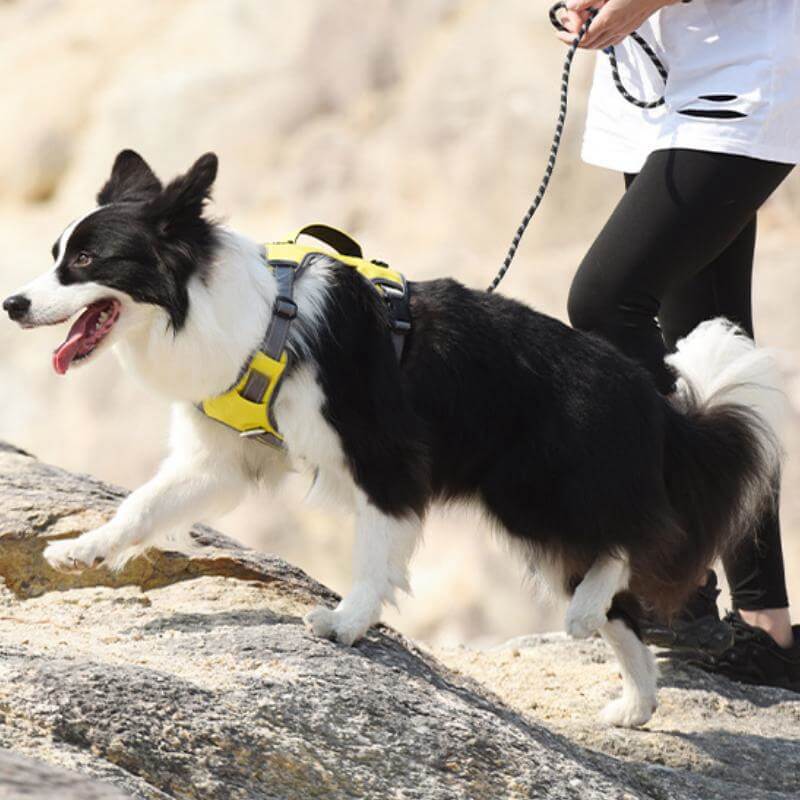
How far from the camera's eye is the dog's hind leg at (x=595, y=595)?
11.5ft

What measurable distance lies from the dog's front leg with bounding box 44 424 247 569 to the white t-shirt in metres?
1.34

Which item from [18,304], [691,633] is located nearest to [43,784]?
[18,304]

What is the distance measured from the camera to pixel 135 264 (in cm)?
324

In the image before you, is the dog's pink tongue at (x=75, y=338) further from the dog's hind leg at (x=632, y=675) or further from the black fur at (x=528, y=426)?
the dog's hind leg at (x=632, y=675)

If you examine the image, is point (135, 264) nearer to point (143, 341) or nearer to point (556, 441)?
point (143, 341)

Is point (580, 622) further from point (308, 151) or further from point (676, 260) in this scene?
point (308, 151)

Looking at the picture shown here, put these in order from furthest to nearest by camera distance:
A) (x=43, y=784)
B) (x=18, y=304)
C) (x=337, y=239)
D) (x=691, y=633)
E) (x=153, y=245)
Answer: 1. (x=691, y=633)
2. (x=337, y=239)
3. (x=153, y=245)
4. (x=18, y=304)
5. (x=43, y=784)

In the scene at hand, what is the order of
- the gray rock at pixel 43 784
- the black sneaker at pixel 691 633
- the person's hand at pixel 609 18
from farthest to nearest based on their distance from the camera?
the black sneaker at pixel 691 633, the person's hand at pixel 609 18, the gray rock at pixel 43 784

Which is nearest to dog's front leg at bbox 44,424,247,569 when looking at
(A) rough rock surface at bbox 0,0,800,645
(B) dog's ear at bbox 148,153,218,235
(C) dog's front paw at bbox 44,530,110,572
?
(C) dog's front paw at bbox 44,530,110,572

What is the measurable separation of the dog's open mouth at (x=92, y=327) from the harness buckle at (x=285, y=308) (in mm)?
355

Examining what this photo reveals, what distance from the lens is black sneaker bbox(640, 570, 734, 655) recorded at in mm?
4004

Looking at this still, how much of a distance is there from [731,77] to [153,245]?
1424 millimetres

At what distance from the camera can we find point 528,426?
3508 mm

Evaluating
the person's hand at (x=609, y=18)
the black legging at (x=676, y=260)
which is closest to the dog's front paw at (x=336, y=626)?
the black legging at (x=676, y=260)
